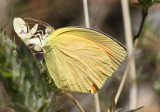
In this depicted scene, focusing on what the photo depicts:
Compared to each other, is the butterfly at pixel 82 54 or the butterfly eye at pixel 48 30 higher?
the butterfly eye at pixel 48 30

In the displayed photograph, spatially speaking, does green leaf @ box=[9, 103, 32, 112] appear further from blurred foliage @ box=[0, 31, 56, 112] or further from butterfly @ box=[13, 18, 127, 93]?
butterfly @ box=[13, 18, 127, 93]

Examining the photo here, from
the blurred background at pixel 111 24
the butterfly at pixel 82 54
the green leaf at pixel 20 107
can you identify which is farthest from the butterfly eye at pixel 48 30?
the green leaf at pixel 20 107

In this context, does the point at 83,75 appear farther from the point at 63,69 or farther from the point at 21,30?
the point at 21,30

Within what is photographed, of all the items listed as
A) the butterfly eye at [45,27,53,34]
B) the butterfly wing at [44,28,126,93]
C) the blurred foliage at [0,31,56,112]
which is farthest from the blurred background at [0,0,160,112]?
the blurred foliage at [0,31,56,112]

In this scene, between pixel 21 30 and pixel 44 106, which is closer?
pixel 44 106

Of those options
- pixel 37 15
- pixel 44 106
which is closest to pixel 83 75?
pixel 44 106

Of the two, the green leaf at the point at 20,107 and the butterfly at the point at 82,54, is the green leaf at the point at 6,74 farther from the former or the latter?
the butterfly at the point at 82,54
